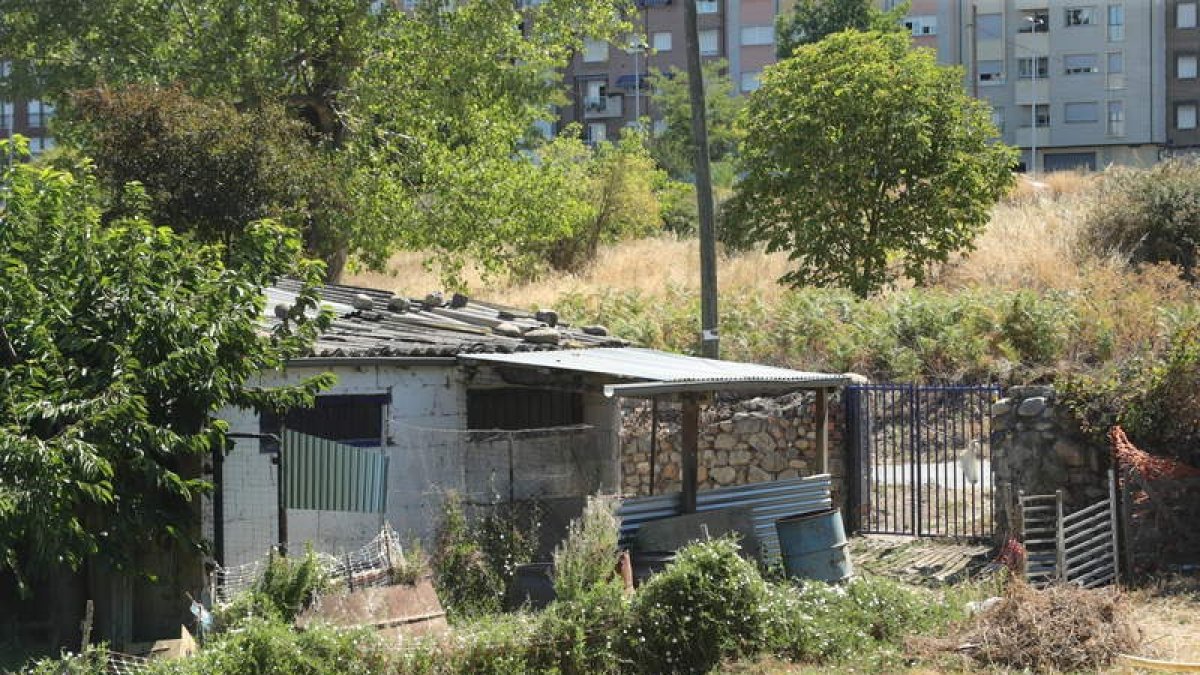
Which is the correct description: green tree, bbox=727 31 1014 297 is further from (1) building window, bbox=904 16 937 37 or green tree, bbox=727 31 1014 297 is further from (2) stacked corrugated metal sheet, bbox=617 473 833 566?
(1) building window, bbox=904 16 937 37

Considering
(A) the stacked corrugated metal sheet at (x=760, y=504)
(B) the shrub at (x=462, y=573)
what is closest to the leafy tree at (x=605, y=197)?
(A) the stacked corrugated metal sheet at (x=760, y=504)

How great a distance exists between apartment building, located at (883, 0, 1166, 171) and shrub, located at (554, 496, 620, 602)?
5755cm

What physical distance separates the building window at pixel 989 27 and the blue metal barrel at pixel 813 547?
57146 millimetres

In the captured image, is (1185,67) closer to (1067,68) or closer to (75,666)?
(1067,68)

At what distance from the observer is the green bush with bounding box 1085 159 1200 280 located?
98.3 ft

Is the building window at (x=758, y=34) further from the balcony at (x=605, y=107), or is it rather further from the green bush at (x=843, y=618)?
the green bush at (x=843, y=618)

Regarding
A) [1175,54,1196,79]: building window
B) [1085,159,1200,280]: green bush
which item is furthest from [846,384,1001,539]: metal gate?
[1175,54,1196,79]: building window

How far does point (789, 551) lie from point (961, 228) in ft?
51.4

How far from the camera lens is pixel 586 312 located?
85.6ft

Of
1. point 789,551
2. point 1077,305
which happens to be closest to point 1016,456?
point 789,551

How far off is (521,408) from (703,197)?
4214 millimetres

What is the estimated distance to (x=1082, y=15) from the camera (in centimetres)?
6531

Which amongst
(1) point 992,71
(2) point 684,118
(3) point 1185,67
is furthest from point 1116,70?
(2) point 684,118

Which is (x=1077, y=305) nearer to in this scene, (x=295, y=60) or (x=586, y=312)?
(x=586, y=312)
